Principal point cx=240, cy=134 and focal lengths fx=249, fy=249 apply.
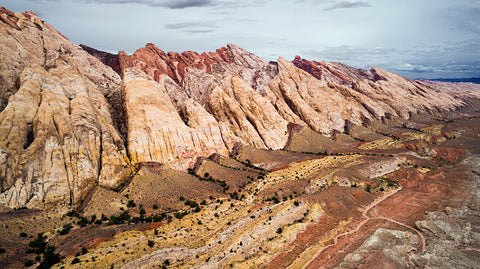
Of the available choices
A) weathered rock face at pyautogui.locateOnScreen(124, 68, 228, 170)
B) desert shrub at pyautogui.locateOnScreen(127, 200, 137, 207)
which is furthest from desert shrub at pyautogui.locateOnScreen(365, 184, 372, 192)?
desert shrub at pyautogui.locateOnScreen(127, 200, 137, 207)

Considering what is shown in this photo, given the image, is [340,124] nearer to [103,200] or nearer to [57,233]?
[103,200]

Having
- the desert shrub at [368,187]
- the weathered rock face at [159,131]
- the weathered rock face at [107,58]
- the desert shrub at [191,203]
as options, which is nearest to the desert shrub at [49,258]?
the desert shrub at [191,203]

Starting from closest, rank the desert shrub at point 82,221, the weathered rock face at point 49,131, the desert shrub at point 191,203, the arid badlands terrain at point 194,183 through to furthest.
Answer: the arid badlands terrain at point 194,183
the desert shrub at point 82,221
the weathered rock face at point 49,131
the desert shrub at point 191,203

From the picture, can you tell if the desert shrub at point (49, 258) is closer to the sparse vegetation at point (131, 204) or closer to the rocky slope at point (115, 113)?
the rocky slope at point (115, 113)

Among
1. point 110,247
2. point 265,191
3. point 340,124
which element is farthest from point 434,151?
point 110,247

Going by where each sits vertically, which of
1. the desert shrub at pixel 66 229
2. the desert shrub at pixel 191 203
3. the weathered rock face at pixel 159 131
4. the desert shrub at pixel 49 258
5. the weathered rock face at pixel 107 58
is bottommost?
the desert shrub at pixel 191 203

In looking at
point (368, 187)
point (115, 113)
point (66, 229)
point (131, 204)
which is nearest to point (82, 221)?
point (66, 229)
